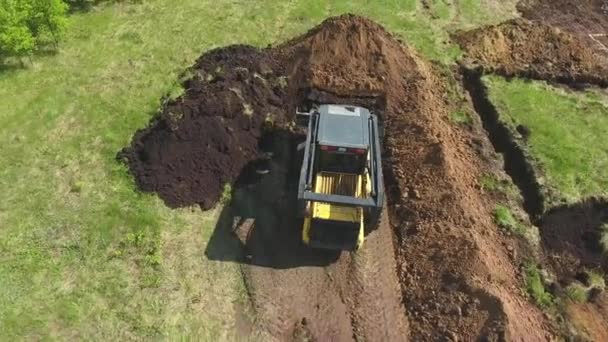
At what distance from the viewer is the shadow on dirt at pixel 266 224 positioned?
47.1ft

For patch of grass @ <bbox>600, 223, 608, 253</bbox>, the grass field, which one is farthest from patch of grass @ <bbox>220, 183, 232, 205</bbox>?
patch of grass @ <bbox>600, 223, 608, 253</bbox>

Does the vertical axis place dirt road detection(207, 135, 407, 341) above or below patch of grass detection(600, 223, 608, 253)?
below

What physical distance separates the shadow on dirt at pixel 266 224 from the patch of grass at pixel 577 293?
6.27 meters

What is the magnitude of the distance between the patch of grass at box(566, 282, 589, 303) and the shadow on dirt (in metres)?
6.27

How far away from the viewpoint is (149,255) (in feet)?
46.7

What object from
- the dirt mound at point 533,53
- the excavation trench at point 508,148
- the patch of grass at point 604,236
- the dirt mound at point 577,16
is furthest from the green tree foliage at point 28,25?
the dirt mound at point 577,16

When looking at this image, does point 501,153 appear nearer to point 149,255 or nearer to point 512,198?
point 512,198

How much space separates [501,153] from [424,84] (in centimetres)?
398

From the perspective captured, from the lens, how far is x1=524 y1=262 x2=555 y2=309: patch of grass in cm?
1353

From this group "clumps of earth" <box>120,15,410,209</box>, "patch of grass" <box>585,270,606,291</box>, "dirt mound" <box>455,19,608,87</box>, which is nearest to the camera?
"patch of grass" <box>585,270,606,291</box>

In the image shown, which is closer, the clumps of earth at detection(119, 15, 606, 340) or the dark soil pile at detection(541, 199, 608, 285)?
the clumps of earth at detection(119, 15, 606, 340)

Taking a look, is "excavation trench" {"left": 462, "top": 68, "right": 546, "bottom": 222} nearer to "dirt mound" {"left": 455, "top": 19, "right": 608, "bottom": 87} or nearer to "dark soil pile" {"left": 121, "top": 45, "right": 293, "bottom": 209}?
"dirt mound" {"left": 455, "top": 19, "right": 608, "bottom": 87}

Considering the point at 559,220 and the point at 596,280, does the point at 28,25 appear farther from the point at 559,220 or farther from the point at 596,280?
the point at 596,280

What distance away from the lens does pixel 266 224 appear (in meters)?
15.2
